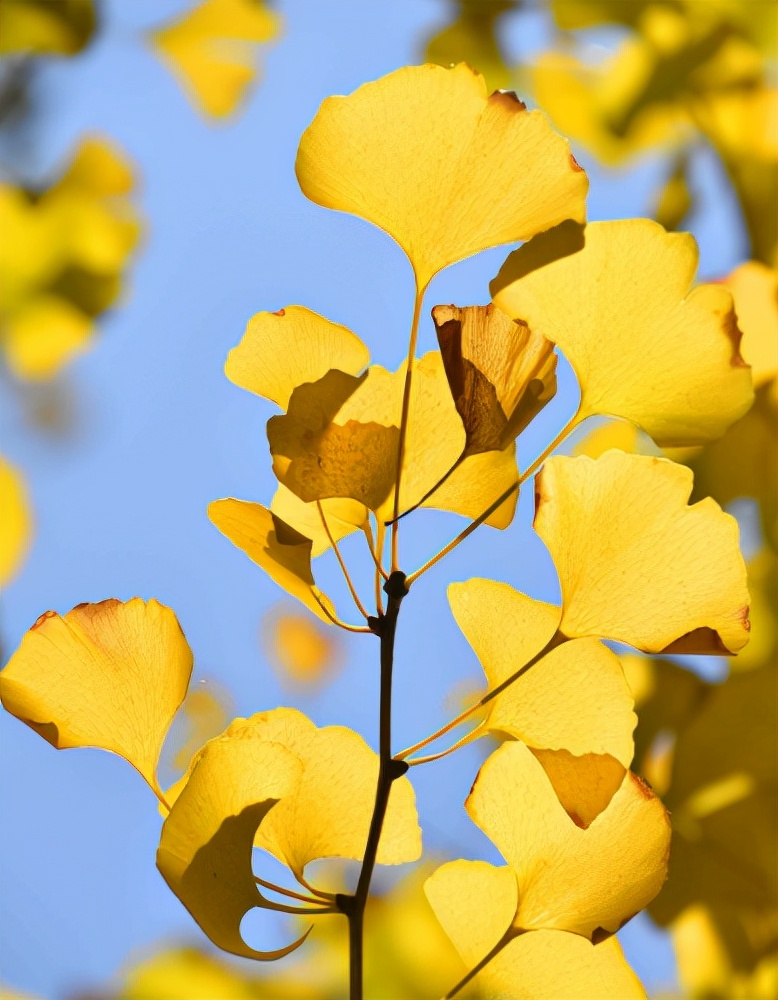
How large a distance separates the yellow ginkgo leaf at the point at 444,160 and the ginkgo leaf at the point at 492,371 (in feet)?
0.07

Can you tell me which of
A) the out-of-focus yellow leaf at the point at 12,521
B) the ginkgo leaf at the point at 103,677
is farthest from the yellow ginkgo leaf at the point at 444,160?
the out-of-focus yellow leaf at the point at 12,521

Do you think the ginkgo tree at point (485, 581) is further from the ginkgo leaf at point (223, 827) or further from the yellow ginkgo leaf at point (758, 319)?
the yellow ginkgo leaf at point (758, 319)

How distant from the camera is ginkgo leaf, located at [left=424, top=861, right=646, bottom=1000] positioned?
24 centimetres

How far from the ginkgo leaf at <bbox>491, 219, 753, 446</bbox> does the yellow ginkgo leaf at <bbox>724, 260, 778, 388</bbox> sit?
0.65 feet

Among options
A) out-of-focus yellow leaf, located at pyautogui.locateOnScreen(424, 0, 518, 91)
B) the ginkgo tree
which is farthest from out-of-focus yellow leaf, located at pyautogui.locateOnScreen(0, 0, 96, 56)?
the ginkgo tree

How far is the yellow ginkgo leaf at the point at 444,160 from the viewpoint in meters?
0.20

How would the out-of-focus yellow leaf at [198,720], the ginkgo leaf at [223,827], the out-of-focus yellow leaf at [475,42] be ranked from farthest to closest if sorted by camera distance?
the out-of-focus yellow leaf at [475,42] < the out-of-focus yellow leaf at [198,720] < the ginkgo leaf at [223,827]

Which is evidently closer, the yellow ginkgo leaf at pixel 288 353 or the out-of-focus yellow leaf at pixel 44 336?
the yellow ginkgo leaf at pixel 288 353

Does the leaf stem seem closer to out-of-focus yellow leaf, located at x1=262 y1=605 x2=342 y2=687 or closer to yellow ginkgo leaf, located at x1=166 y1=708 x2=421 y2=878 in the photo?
yellow ginkgo leaf, located at x1=166 y1=708 x2=421 y2=878

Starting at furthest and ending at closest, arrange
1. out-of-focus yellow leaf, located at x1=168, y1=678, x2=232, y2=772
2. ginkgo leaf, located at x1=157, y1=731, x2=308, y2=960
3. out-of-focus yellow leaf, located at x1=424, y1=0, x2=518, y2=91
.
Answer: out-of-focus yellow leaf, located at x1=424, y1=0, x2=518, y2=91, out-of-focus yellow leaf, located at x1=168, y1=678, x2=232, y2=772, ginkgo leaf, located at x1=157, y1=731, x2=308, y2=960

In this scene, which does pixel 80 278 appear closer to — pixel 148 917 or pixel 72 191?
pixel 72 191

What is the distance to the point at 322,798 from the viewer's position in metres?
0.24

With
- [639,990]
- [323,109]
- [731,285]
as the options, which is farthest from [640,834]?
[731,285]

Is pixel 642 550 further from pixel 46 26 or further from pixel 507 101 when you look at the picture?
pixel 46 26
